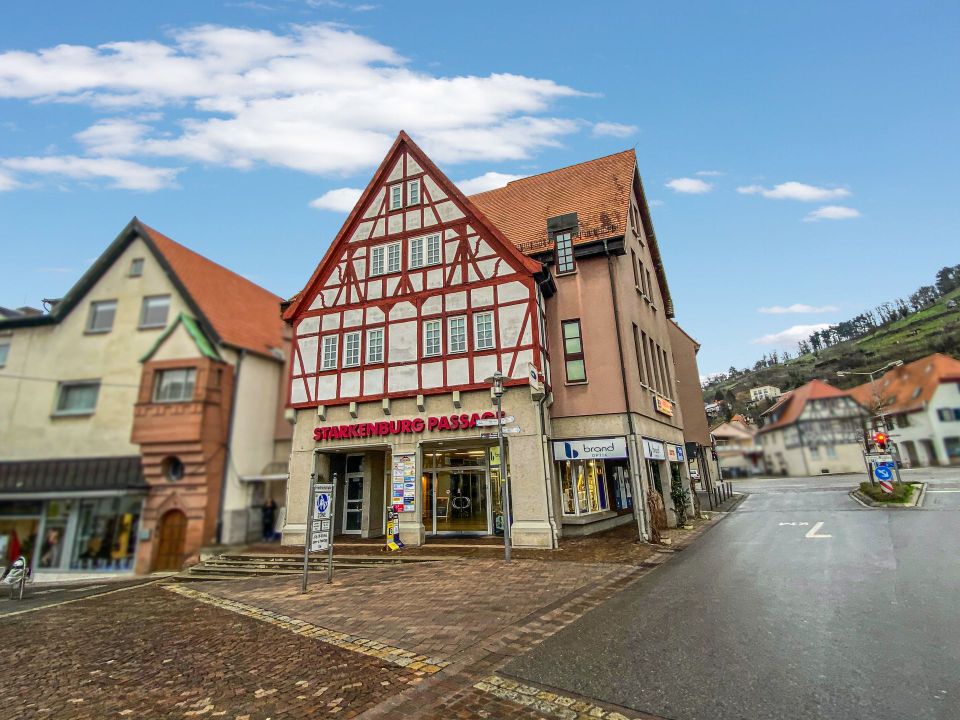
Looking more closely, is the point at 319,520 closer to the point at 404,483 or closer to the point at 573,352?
the point at 404,483

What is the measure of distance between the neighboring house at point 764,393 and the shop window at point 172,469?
53.8 ft

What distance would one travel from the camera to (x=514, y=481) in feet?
50.3

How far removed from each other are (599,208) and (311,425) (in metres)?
15.3

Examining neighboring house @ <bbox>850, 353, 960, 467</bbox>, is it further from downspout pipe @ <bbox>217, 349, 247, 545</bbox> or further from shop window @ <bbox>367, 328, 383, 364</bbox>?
downspout pipe @ <bbox>217, 349, 247, 545</bbox>

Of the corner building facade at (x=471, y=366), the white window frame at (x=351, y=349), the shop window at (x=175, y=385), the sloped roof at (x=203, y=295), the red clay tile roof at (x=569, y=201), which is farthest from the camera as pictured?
the red clay tile roof at (x=569, y=201)

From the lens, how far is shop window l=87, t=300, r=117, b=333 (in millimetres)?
10969

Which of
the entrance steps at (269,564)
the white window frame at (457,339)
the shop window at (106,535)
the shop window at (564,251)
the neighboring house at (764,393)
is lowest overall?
the entrance steps at (269,564)

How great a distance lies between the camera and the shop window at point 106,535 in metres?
12.1

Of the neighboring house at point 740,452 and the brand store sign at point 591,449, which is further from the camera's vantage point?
the brand store sign at point 591,449

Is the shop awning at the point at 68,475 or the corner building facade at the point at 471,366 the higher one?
the corner building facade at the point at 471,366

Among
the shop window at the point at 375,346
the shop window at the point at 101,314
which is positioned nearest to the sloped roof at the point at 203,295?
the shop window at the point at 101,314

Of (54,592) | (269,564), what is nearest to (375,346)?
(269,564)

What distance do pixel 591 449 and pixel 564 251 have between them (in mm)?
8234

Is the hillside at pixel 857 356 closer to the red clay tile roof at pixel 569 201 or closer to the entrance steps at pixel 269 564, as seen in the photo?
the red clay tile roof at pixel 569 201
